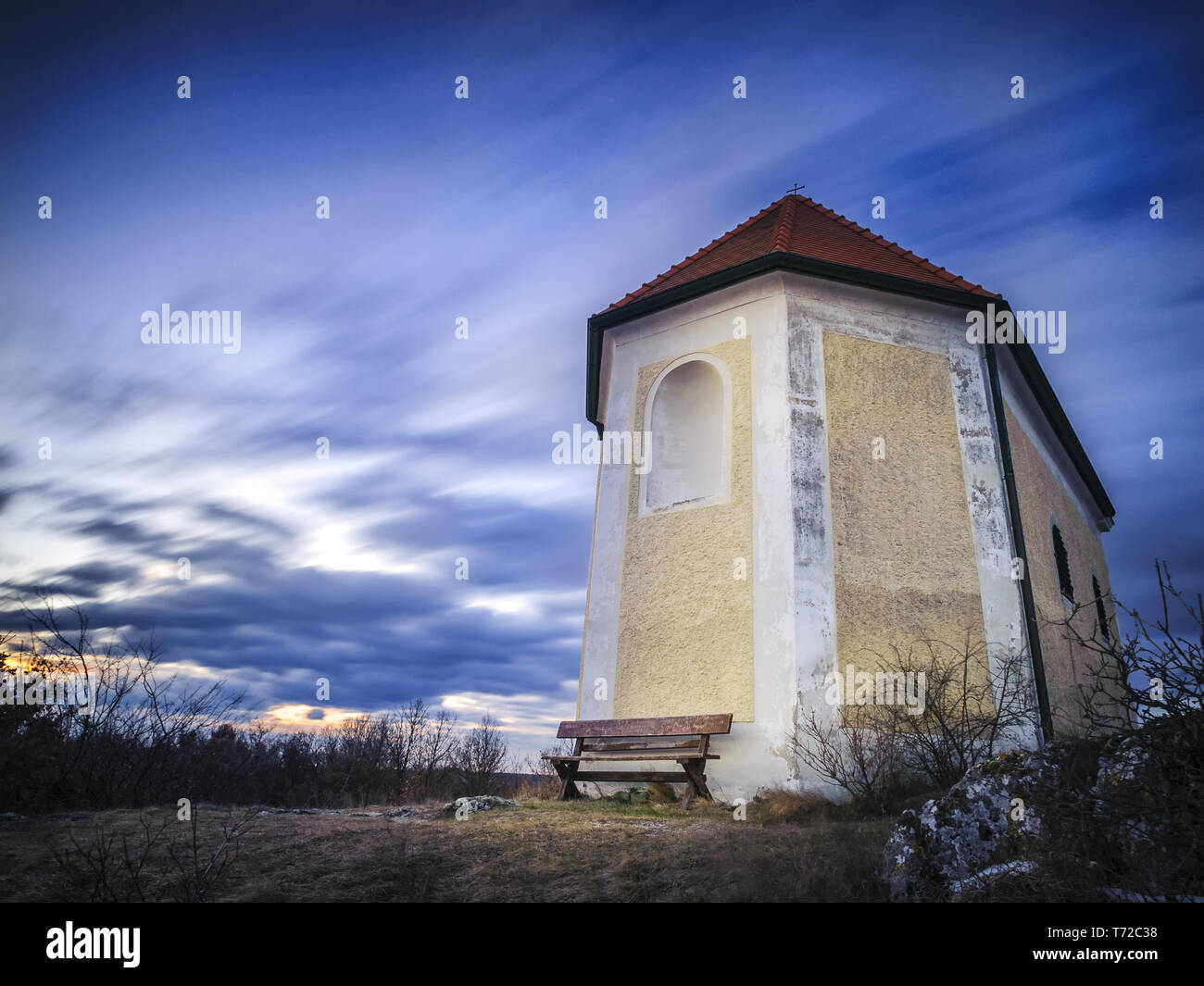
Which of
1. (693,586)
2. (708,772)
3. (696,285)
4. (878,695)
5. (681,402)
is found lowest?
(708,772)

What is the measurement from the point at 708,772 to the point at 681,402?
5515 mm

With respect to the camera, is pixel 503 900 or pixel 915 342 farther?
pixel 915 342

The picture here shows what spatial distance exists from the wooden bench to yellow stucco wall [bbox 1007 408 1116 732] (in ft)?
13.0

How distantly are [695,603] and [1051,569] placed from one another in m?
6.85

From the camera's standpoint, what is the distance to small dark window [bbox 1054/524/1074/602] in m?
13.7

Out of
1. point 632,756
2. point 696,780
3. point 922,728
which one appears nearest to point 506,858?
point 696,780

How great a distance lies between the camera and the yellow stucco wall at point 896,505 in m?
9.21

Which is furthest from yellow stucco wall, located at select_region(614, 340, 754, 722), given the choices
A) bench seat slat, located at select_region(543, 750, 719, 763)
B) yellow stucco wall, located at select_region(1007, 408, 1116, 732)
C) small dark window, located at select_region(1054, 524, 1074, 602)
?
small dark window, located at select_region(1054, 524, 1074, 602)

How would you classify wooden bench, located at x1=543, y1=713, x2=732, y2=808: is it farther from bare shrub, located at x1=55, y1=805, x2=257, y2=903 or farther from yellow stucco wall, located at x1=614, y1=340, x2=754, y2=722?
bare shrub, located at x1=55, y1=805, x2=257, y2=903

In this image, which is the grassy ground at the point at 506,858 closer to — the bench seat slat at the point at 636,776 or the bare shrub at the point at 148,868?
the bare shrub at the point at 148,868

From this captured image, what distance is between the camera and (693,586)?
9.88m

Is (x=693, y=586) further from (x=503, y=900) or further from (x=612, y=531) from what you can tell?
(x=503, y=900)

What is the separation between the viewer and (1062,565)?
1407cm
